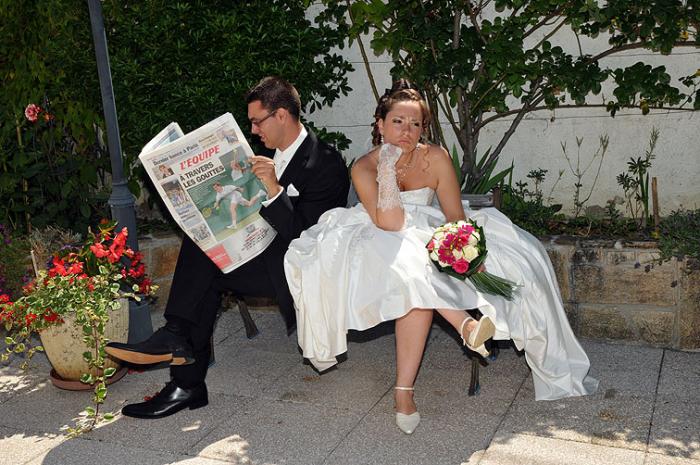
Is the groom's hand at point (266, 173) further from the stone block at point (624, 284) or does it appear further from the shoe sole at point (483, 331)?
the stone block at point (624, 284)

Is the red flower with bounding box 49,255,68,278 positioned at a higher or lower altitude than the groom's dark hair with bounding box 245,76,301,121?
lower

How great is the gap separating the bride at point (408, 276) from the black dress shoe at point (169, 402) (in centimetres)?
62

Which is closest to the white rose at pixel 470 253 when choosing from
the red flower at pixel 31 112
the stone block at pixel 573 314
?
the stone block at pixel 573 314

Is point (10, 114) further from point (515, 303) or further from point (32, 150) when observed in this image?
point (515, 303)

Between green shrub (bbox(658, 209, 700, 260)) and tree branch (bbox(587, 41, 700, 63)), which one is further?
tree branch (bbox(587, 41, 700, 63))

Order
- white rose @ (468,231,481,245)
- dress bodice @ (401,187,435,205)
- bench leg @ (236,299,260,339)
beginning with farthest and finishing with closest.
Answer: bench leg @ (236,299,260,339) < dress bodice @ (401,187,435,205) < white rose @ (468,231,481,245)

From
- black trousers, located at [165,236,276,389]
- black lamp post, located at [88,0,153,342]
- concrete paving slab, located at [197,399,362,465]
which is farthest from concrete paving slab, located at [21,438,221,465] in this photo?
black lamp post, located at [88,0,153,342]

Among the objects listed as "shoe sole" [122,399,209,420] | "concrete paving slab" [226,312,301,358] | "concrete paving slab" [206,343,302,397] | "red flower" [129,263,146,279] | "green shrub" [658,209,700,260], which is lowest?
"concrete paving slab" [226,312,301,358]

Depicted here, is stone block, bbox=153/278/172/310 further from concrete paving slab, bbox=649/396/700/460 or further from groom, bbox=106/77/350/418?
concrete paving slab, bbox=649/396/700/460

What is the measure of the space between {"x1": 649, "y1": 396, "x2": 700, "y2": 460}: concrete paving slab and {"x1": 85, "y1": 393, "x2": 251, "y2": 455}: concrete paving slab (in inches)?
78.8

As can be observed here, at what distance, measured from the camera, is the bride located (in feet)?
13.3

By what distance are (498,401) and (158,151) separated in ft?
6.77

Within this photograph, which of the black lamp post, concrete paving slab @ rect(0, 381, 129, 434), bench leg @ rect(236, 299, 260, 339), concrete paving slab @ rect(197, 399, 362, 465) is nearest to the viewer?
concrete paving slab @ rect(197, 399, 362, 465)

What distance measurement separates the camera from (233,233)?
4.32 metres
